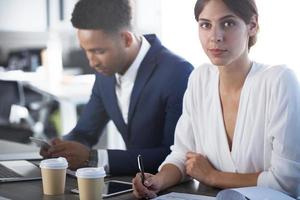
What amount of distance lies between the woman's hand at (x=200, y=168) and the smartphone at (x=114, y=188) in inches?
8.2

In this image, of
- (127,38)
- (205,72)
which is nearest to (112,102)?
(127,38)

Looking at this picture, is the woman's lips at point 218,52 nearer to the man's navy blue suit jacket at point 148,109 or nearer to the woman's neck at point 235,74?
the woman's neck at point 235,74

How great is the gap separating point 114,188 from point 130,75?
65 cm

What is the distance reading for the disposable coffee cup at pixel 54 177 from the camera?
1747 millimetres

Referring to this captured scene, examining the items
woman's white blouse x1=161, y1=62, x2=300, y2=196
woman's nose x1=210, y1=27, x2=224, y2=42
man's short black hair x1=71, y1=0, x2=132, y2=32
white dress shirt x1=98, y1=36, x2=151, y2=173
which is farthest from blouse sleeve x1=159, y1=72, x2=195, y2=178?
man's short black hair x1=71, y1=0, x2=132, y2=32

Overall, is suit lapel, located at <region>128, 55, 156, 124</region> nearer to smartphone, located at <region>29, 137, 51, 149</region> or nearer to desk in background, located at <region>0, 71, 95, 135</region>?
desk in background, located at <region>0, 71, 95, 135</region>

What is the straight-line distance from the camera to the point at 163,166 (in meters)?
1.94

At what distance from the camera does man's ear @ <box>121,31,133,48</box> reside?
2.34m

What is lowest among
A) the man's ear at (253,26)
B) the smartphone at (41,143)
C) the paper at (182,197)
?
the paper at (182,197)

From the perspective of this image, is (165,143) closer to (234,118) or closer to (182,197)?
(234,118)

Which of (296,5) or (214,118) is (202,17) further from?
(296,5)

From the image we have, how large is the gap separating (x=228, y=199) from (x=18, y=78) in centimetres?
123

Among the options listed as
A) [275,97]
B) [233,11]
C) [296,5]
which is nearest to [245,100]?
[275,97]

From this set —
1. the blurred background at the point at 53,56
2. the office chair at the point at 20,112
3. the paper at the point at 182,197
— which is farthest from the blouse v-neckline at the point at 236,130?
the office chair at the point at 20,112
